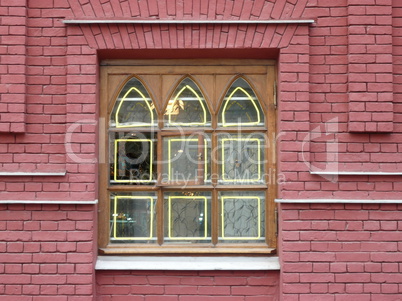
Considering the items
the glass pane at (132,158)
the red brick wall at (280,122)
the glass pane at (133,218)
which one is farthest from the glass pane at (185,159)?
the red brick wall at (280,122)

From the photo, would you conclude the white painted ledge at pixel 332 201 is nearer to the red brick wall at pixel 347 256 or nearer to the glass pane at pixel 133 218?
the red brick wall at pixel 347 256

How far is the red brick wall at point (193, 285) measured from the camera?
3908mm

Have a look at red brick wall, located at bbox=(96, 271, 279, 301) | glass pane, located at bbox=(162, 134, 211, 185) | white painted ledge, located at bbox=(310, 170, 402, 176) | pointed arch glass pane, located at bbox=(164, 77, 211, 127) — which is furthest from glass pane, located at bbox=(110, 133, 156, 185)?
white painted ledge, located at bbox=(310, 170, 402, 176)

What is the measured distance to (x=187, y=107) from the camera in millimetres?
4113

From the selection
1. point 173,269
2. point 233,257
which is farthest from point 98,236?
point 233,257

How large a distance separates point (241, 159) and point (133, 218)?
1156 millimetres

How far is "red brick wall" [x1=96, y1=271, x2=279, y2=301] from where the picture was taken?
12.8 ft

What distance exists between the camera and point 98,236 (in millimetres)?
4043

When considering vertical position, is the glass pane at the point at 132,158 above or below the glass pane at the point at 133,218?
above

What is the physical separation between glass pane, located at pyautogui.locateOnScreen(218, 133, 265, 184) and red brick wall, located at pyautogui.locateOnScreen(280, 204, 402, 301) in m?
0.60

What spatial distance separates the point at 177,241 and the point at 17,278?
4.68 ft

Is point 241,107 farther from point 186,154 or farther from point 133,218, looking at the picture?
point 133,218

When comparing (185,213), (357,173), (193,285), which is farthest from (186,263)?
(357,173)

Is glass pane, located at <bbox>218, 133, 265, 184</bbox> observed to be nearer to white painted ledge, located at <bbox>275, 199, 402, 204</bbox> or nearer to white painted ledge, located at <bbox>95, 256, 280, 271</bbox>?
white painted ledge, located at <bbox>275, 199, 402, 204</bbox>
